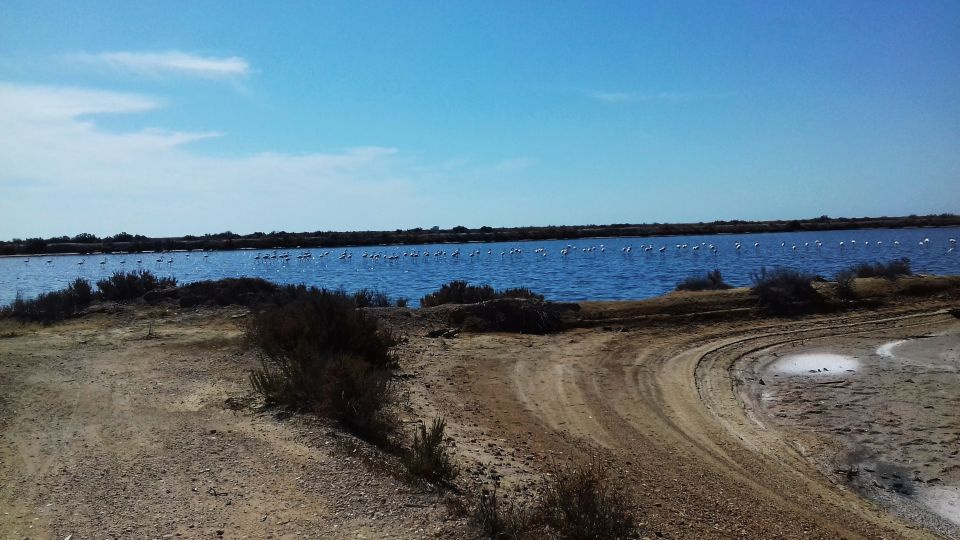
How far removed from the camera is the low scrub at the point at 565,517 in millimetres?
5281

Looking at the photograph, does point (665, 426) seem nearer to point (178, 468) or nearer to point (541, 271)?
point (178, 468)

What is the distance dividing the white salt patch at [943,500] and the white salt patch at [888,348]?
692 cm

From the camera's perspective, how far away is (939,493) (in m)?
7.54

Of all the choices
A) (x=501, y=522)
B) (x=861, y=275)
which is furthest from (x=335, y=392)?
(x=861, y=275)

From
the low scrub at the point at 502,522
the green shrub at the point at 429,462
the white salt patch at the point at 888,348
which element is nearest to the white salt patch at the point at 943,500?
the low scrub at the point at 502,522

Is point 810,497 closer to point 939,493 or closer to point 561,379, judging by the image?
point 939,493

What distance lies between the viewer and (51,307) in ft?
62.4

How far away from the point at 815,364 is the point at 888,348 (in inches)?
92.1

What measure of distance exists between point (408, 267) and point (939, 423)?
132ft

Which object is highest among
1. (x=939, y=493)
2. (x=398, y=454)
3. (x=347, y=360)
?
(x=347, y=360)

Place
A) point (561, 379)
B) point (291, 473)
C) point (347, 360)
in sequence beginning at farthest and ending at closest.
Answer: point (561, 379)
point (347, 360)
point (291, 473)

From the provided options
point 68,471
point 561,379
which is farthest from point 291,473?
point 561,379

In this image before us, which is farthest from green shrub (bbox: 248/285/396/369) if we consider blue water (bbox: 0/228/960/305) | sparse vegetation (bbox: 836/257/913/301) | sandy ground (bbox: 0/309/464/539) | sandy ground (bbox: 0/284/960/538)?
sparse vegetation (bbox: 836/257/913/301)

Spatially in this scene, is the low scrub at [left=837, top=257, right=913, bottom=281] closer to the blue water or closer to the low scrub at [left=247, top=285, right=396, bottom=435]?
the blue water
